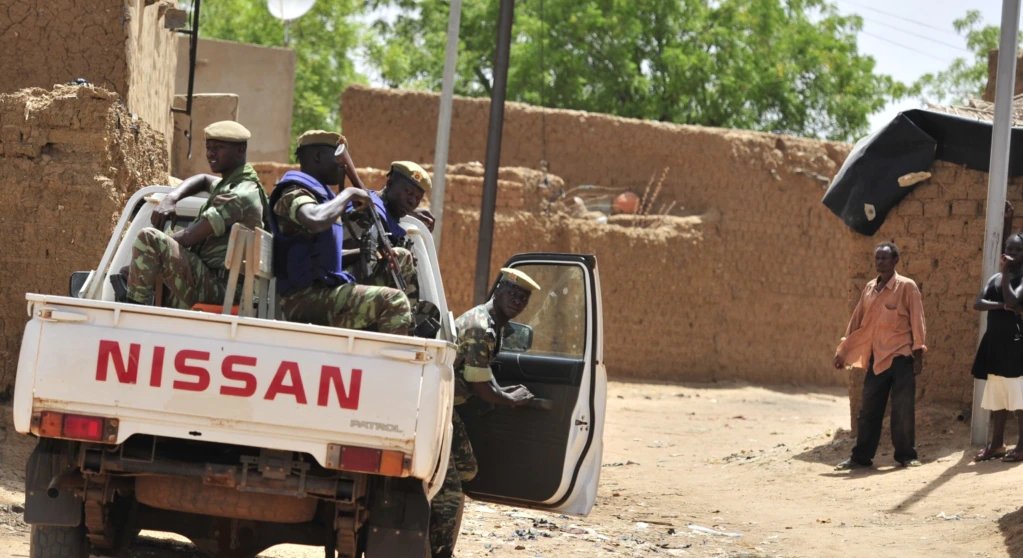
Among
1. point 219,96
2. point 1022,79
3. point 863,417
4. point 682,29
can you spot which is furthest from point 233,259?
point 682,29

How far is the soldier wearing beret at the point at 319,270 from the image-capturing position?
199 inches

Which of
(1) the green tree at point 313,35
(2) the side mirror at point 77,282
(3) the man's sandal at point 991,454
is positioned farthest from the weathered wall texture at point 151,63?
(1) the green tree at point 313,35

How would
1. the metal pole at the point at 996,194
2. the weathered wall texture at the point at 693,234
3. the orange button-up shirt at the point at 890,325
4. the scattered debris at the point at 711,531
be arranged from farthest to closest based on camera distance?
the weathered wall texture at the point at 693,234 → the metal pole at the point at 996,194 → the orange button-up shirt at the point at 890,325 → the scattered debris at the point at 711,531

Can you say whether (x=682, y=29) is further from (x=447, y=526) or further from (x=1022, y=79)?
(x=447, y=526)

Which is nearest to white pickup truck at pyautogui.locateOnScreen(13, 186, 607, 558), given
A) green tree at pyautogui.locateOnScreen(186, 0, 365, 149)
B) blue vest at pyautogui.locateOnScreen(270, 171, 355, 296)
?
blue vest at pyautogui.locateOnScreen(270, 171, 355, 296)

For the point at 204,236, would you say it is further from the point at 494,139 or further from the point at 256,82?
the point at 256,82

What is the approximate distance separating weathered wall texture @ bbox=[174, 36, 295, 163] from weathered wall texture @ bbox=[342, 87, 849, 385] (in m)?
1.02

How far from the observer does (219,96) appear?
44.6 feet

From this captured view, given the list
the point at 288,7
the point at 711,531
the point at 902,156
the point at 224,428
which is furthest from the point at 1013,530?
the point at 288,7

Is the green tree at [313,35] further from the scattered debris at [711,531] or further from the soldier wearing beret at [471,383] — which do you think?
the soldier wearing beret at [471,383]

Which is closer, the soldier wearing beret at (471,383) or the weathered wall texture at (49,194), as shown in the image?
the soldier wearing beret at (471,383)

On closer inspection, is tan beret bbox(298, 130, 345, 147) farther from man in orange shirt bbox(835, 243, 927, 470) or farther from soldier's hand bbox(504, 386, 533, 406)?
man in orange shirt bbox(835, 243, 927, 470)

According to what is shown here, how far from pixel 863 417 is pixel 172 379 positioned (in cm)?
667

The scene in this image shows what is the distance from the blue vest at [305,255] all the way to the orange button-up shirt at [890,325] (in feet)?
18.2
